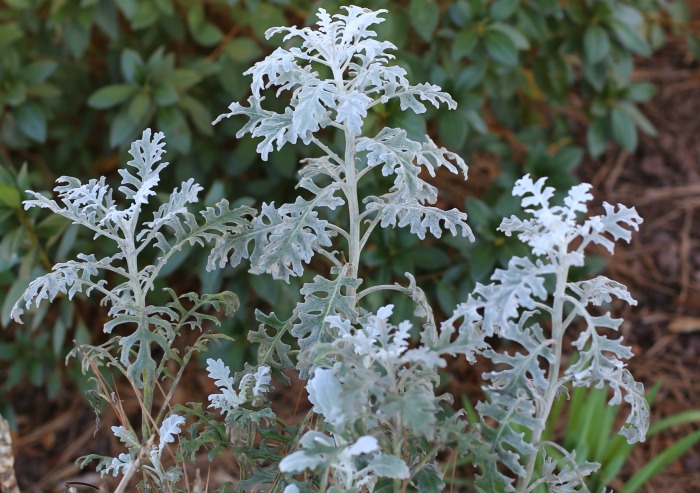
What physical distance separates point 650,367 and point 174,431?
1.59m

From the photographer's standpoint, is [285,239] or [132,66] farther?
[132,66]

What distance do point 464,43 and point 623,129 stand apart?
61cm

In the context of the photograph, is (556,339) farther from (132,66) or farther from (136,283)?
(132,66)

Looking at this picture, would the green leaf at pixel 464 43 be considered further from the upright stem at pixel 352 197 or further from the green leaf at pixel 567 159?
the upright stem at pixel 352 197

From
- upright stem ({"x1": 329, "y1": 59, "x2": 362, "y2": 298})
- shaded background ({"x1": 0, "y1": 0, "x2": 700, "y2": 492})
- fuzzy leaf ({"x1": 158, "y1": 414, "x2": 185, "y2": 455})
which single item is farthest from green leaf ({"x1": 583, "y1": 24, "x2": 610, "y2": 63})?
fuzzy leaf ({"x1": 158, "y1": 414, "x2": 185, "y2": 455})

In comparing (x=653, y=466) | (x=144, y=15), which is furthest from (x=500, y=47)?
(x=653, y=466)

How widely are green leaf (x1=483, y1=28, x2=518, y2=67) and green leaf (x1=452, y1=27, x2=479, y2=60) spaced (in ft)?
0.09

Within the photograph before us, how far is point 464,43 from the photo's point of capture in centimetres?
178

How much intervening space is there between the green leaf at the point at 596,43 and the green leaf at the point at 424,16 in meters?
0.43

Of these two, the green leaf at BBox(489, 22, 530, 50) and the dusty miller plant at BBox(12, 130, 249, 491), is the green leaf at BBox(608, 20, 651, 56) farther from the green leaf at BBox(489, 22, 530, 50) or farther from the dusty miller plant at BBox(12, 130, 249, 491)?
the dusty miller plant at BBox(12, 130, 249, 491)

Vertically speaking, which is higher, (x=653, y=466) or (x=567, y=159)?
(x=567, y=159)

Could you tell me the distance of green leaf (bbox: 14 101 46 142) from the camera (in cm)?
190

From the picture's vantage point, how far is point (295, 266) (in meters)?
1.00

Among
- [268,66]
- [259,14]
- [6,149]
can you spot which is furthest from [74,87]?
[268,66]
